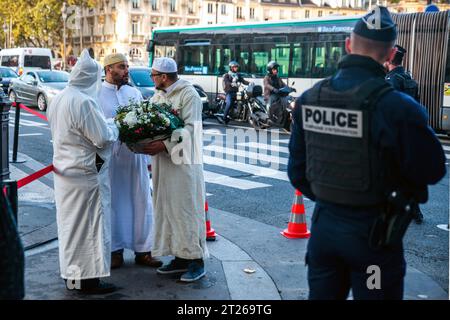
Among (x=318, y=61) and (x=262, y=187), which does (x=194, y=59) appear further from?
(x=262, y=187)

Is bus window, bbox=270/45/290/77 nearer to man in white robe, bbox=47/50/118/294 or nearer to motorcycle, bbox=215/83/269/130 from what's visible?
motorcycle, bbox=215/83/269/130

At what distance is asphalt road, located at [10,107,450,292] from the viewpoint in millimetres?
6055

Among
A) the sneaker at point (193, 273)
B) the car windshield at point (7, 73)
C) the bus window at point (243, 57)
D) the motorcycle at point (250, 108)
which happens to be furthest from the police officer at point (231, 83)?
the car windshield at point (7, 73)

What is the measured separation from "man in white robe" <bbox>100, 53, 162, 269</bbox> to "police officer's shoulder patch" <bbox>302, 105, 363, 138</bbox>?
8.56ft

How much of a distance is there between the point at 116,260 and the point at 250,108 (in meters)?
12.0

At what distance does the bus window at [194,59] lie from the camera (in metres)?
21.9

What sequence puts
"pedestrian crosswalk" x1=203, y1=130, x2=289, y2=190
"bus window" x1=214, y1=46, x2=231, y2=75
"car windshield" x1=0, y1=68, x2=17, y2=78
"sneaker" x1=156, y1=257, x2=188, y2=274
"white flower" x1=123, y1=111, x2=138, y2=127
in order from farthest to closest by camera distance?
"car windshield" x1=0, y1=68, x2=17, y2=78 → "bus window" x1=214, y1=46, x2=231, y2=75 → "pedestrian crosswalk" x1=203, y1=130, x2=289, y2=190 → "sneaker" x1=156, y1=257, x2=188, y2=274 → "white flower" x1=123, y1=111, x2=138, y2=127

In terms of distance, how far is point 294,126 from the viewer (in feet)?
10.2

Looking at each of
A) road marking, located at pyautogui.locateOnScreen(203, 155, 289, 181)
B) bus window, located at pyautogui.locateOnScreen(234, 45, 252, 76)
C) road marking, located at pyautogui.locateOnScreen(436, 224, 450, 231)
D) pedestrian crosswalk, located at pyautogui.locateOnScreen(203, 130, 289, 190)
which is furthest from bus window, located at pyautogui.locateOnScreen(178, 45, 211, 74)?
road marking, located at pyautogui.locateOnScreen(436, 224, 450, 231)

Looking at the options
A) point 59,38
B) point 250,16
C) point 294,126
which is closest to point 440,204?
point 294,126

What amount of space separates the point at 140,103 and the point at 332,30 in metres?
13.5

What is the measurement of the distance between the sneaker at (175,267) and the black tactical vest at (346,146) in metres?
2.39

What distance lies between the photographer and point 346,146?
2766 millimetres

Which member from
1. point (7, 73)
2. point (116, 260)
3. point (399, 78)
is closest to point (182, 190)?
point (116, 260)
